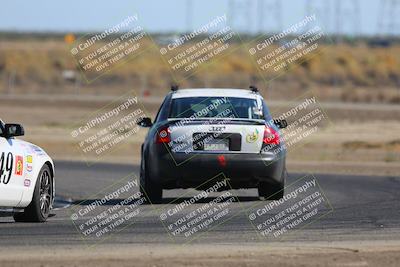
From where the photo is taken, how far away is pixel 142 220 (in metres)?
15.6

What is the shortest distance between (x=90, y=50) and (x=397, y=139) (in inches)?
2599

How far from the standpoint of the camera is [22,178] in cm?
1480

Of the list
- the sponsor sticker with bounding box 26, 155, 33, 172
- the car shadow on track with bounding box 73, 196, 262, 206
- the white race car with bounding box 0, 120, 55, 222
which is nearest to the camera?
the white race car with bounding box 0, 120, 55, 222

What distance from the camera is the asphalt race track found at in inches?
528

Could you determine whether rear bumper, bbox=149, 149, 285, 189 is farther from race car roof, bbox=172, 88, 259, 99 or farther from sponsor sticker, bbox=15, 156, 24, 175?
sponsor sticker, bbox=15, 156, 24, 175

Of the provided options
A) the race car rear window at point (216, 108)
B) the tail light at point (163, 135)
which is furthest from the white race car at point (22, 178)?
the race car rear window at point (216, 108)

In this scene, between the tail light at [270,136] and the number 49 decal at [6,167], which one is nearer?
the number 49 decal at [6,167]

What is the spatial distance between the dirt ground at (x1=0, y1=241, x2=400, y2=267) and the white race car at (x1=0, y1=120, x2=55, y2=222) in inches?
86.6

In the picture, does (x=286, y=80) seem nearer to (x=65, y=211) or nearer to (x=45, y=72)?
(x=45, y=72)

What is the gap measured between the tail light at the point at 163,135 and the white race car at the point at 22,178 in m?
2.64

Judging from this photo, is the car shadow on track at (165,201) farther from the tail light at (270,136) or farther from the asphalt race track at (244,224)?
the tail light at (270,136)

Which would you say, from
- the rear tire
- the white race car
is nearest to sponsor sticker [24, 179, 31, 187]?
the white race car

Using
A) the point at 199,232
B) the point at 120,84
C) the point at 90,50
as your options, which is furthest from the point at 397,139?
the point at 90,50

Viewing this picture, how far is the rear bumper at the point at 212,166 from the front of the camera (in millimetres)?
17984
